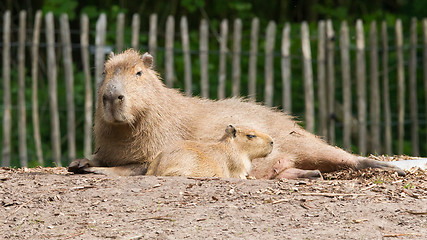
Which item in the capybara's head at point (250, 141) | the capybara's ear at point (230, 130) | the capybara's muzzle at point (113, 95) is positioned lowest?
the capybara's head at point (250, 141)

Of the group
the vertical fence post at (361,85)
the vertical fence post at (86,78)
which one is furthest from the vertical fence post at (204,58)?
the vertical fence post at (361,85)

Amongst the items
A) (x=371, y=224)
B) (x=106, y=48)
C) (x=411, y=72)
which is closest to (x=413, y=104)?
(x=411, y=72)

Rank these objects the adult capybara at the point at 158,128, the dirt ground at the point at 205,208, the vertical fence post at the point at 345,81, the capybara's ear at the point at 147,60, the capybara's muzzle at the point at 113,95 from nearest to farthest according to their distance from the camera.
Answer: the dirt ground at the point at 205,208, the capybara's muzzle at the point at 113,95, the adult capybara at the point at 158,128, the capybara's ear at the point at 147,60, the vertical fence post at the point at 345,81

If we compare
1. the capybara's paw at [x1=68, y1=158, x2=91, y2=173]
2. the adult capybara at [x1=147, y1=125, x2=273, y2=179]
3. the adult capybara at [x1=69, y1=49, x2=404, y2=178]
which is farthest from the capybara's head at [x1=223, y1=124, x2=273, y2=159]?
the capybara's paw at [x1=68, y1=158, x2=91, y2=173]

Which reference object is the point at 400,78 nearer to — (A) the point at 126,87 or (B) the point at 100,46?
(B) the point at 100,46

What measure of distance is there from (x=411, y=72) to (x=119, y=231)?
7480 millimetres

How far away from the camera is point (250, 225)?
401 centimetres

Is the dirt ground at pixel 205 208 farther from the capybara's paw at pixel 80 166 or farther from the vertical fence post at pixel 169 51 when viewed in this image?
the vertical fence post at pixel 169 51

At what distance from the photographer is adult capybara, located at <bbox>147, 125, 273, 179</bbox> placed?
5105 millimetres

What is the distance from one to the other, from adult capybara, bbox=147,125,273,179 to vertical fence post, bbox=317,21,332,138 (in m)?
4.49

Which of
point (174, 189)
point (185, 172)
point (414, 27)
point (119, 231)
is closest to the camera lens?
point (119, 231)

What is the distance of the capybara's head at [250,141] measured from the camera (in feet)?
18.1

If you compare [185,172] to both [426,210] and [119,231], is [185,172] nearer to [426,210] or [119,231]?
[119,231]

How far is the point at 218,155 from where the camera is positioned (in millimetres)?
5352
